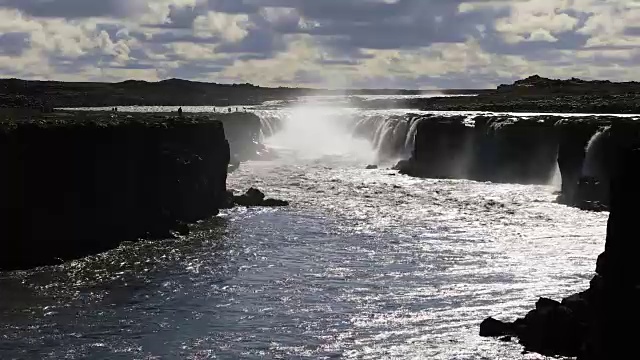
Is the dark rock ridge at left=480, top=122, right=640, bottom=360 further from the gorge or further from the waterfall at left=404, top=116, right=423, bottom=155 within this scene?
the waterfall at left=404, top=116, right=423, bottom=155

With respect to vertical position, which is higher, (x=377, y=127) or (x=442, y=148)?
(x=377, y=127)

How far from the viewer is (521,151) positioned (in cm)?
8656

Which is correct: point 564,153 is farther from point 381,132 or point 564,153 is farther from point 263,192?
point 381,132

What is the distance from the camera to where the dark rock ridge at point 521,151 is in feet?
234

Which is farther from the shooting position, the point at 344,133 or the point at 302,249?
the point at 344,133

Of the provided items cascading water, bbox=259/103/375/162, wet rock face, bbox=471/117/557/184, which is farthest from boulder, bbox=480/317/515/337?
cascading water, bbox=259/103/375/162

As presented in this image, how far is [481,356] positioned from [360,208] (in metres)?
37.9

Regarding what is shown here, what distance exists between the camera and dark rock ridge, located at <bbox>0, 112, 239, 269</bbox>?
4922 cm

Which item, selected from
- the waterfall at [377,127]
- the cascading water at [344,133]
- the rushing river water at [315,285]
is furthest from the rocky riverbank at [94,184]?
the cascading water at [344,133]

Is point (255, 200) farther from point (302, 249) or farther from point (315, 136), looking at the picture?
point (315, 136)

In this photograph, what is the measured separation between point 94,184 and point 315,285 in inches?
704

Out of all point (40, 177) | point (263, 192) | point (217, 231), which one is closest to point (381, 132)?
point (263, 192)

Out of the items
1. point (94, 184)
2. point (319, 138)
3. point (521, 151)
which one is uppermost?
point (521, 151)

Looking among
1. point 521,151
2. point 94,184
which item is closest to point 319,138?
point 521,151
